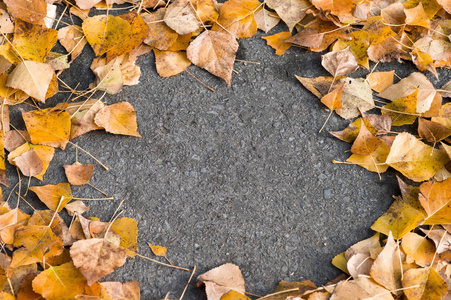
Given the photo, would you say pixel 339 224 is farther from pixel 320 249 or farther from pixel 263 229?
pixel 263 229

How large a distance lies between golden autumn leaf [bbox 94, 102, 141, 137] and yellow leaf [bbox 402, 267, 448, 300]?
3.72ft

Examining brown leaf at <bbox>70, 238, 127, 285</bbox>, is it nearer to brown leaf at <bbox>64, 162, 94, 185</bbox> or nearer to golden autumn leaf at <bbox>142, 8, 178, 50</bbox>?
brown leaf at <bbox>64, 162, 94, 185</bbox>

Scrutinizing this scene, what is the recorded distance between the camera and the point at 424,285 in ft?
4.39

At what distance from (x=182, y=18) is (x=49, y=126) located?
76 centimetres

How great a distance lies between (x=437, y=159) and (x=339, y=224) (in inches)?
18.9

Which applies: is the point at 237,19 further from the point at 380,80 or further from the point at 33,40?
the point at 33,40

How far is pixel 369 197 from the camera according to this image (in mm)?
1612

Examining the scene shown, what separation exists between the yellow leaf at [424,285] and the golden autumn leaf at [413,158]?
0.39 m

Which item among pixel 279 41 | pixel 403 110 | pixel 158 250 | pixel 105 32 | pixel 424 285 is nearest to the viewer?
pixel 424 285

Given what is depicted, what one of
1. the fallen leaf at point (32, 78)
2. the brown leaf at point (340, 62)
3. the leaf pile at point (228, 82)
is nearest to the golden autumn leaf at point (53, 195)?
the leaf pile at point (228, 82)

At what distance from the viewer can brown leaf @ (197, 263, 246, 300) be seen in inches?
54.2

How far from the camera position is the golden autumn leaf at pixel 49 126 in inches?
63.9

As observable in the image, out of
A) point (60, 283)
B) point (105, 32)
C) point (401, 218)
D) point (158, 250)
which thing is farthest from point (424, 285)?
point (105, 32)

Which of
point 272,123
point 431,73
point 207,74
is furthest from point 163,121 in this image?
point 431,73
